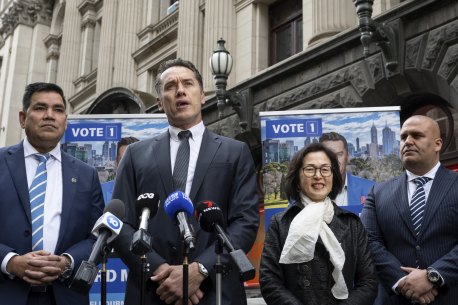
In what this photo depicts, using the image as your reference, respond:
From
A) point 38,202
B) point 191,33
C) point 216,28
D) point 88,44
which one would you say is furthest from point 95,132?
point 88,44

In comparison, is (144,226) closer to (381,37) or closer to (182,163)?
(182,163)

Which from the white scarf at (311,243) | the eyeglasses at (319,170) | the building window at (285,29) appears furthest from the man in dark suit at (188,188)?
the building window at (285,29)

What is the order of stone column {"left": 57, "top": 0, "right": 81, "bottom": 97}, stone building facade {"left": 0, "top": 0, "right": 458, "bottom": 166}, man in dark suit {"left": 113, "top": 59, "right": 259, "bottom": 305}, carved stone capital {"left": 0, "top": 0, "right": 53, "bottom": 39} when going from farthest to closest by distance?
carved stone capital {"left": 0, "top": 0, "right": 53, "bottom": 39} → stone column {"left": 57, "top": 0, "right": 81, "bottom": 97} → stone building facade {"left": 0, "top": 0, "right": 458, "bottom": 166} → man in dark suit {"left": 113, "top": 59, "right": 259, "bottom": 305}

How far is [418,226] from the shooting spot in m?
4.36

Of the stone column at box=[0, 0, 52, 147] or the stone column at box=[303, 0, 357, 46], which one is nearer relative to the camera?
the stone column at box=[303, 0, 357, 46]

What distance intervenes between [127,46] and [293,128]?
15.6 meters

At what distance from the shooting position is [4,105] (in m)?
32.2

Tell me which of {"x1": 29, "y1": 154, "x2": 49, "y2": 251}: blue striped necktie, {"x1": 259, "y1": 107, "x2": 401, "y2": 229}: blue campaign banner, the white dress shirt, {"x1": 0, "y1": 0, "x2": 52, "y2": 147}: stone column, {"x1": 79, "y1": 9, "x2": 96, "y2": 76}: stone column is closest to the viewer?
the white dress shirt

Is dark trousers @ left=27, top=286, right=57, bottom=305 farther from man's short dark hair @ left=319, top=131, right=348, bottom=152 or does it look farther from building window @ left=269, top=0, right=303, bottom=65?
building window @ left=269, top=0, right=303, bottom=65

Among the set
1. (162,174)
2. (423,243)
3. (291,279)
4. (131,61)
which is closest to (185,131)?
(162,174)

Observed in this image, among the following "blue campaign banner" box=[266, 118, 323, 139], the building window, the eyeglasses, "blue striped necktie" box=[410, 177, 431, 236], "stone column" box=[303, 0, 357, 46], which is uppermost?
the building window

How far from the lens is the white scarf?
12.3 ft

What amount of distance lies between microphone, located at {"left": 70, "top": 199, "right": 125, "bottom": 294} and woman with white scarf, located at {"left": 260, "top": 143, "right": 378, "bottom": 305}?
4.08 ft

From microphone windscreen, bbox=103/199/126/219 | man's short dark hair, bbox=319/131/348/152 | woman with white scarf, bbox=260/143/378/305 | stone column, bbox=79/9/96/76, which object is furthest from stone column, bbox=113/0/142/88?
microphone windscreen, bbox=103/199/126/219
